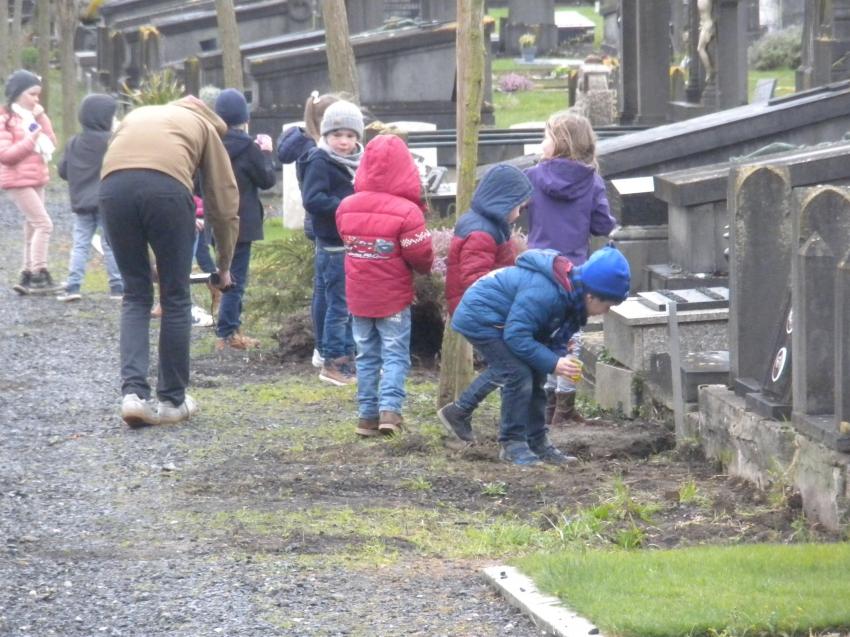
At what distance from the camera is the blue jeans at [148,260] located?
759 centimetres

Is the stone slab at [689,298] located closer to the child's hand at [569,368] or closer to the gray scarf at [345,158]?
the child's hand at [569,368]

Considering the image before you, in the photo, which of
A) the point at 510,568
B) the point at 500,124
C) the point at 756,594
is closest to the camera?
the point at 756,594

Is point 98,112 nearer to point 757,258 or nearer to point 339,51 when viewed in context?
point 339,51

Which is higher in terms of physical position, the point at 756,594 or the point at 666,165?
the point at 666,165

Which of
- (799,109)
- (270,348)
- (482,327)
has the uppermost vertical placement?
(799,109)

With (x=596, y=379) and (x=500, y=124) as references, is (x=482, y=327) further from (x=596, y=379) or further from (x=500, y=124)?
(x=500, y=124)

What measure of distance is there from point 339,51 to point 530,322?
6962mm

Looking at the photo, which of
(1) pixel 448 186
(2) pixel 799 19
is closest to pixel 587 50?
(2) pixel 799 19

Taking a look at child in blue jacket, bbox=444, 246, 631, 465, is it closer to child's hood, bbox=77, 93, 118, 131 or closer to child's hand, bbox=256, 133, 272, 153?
child's hand, bbox=256, 133, 272, 153

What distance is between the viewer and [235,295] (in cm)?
1058

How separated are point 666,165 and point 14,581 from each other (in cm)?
696

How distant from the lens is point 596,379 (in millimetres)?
8969

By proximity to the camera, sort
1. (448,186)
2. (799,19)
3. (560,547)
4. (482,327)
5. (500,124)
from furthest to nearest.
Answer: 1. (799,19)
2. (500,124)
3. (448,186)
4. (482,327)
5. (560,547)

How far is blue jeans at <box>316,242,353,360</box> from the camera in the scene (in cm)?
900
